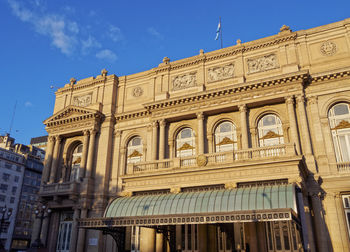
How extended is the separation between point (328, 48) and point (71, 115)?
25368 mm

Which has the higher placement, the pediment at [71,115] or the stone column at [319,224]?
the pediment at [71,115]

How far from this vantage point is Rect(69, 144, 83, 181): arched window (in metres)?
32.9

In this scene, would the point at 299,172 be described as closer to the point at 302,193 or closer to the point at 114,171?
the point at 302,193

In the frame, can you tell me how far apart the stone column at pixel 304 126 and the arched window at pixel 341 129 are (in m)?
1.97

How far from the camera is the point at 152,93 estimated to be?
31.9 metres

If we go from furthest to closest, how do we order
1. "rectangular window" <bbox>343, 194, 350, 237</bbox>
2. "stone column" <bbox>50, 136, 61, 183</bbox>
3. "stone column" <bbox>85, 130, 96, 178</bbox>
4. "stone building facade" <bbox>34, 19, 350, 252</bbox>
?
"stone column" <bbox>50, 136, 61, 183</bbox> → "stone column" <bbox>85, 130, 96, 178</bbox> → "rectangular window" <bbox>343, 194, 350, 237</bbox> → "stone building facade" <bbox>34, 19, 350, 252</bbox>

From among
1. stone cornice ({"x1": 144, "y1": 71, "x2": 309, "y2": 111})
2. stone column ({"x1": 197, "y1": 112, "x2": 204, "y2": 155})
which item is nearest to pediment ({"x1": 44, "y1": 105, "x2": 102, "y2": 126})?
stone cornice ({"x1": 144, "y1": 71, "x2": 309, "y2": 111})

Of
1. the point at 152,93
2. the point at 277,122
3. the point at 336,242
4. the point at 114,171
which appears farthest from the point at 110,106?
the point at 336,242

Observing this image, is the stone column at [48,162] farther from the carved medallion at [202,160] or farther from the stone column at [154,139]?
the carved medallion at [202,160]

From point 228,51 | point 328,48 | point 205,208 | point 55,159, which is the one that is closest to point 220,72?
point 228,51

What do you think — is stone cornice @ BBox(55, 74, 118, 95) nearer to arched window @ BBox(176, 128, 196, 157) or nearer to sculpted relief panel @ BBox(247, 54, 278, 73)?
arched window @ BBox(176, 128, 196, 157)

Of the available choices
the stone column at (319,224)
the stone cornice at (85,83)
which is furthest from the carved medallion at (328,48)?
the stone cornice at (85,83)

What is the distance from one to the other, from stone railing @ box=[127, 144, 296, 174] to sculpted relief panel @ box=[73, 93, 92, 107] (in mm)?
12640

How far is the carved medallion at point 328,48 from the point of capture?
26089 mm
